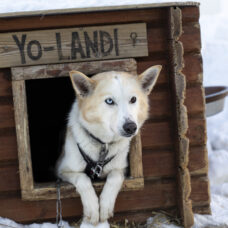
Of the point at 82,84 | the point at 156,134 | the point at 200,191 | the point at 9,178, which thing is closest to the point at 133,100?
the point at 82,84

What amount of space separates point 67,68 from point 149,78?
2.24 ft

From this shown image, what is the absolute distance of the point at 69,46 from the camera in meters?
2.72

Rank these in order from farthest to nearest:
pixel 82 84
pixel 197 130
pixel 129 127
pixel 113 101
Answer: pixel 197 130 < pixel 82 84 < pixel 113 101 < pixel 129 127

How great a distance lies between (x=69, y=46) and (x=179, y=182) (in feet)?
4.98

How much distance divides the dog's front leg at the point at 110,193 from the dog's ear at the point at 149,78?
2.46 ft

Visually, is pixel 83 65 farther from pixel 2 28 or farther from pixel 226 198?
pixel 226 198

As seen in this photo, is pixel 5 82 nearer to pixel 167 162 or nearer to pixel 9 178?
pixel 9 178

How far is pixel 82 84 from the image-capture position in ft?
8.46

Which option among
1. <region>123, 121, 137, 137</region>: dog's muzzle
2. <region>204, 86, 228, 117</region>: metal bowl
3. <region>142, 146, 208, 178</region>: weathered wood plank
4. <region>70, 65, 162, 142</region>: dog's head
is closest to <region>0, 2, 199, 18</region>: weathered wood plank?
<region>70, 65, 162, 142</region>: dog's head

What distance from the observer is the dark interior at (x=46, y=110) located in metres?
4.02

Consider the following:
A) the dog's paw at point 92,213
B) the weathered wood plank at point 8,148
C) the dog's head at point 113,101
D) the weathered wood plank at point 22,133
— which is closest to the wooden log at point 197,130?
the dog's head at point 113,101

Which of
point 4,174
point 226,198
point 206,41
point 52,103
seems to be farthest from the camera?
point 206,41

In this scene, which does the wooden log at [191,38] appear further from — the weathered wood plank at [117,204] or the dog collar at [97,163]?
the weathered wood plank at [117,204]

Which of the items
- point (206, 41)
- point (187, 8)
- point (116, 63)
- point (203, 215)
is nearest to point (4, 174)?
point (116, 63)
